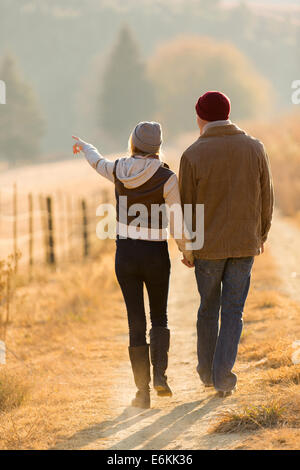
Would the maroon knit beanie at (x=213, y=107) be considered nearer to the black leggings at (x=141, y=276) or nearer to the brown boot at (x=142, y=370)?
the black leggings at (x=141, y=276)

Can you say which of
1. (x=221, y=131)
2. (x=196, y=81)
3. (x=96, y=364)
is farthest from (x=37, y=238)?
(x=196, y=81)

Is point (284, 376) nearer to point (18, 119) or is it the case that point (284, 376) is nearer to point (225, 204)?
point (225, 204)

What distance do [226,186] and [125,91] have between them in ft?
200

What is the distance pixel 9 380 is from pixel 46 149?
7851 centimetres

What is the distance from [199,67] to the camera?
70500 millimetres

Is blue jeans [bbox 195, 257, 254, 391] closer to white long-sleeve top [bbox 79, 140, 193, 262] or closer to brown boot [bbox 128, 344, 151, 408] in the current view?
white long-sleeve top [bbox 79, 140, 193, 262]

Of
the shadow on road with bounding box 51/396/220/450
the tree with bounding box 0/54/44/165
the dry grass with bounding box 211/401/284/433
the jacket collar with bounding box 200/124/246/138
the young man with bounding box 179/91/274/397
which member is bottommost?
the shadow on road with bounding box 51/396/220/450

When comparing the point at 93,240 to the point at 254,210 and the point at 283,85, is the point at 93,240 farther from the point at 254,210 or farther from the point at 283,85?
the point at 283,85

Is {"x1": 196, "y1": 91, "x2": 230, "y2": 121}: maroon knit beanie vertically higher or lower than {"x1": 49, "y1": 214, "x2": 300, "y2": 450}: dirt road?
higher

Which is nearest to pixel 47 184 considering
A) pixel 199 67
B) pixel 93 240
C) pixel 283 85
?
pixel 93 240

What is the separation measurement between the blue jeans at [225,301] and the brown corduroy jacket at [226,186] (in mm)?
114

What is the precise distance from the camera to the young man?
4.98 meters

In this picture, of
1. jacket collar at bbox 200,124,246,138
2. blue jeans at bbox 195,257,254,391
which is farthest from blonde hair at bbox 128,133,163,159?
blue jeans at bbox 195,257,254,391

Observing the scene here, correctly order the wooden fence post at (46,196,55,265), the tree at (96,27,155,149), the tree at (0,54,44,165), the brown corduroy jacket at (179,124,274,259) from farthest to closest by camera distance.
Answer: the tree at (96,27,155,149)
the tree at (0,54,44,165)
the wooden fence post at (46,196,55,265)
the brown corduroy jacket at (179,124,274,259)
